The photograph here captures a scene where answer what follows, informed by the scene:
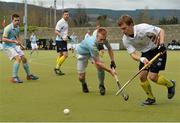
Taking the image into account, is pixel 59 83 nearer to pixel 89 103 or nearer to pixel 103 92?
pixel 103 92

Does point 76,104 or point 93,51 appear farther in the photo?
point 93,51

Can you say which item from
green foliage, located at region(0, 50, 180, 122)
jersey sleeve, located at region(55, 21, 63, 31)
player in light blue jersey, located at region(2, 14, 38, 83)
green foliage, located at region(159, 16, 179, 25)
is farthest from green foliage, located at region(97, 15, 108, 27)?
green foliage, located at region(0, 50, 180, 122)

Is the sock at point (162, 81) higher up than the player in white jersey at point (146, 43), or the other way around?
the player in white jersey at point (146, 43)

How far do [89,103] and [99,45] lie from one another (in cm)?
160

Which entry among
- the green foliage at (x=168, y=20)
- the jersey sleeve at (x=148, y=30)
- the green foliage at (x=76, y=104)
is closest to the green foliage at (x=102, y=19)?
the green foliage at (x=168, y=20)

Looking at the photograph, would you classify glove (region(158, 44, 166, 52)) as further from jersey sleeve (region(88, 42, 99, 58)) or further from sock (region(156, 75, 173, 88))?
jersey sleeve (region(88, 42, 99, 58))

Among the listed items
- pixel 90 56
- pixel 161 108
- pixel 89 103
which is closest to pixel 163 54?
pixel 161 108

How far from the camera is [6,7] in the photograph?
8219 centimetres

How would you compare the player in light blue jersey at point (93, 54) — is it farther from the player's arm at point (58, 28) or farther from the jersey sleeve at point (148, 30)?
the player's arm at point (58, 28)

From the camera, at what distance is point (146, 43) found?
30.9ft

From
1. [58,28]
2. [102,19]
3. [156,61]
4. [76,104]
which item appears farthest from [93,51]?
[102,19]

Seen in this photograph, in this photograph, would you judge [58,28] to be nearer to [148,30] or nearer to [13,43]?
[13,43]

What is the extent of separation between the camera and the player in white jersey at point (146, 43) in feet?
29.9

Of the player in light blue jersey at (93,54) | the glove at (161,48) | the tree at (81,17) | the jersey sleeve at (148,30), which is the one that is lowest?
the tree at (81,17)
